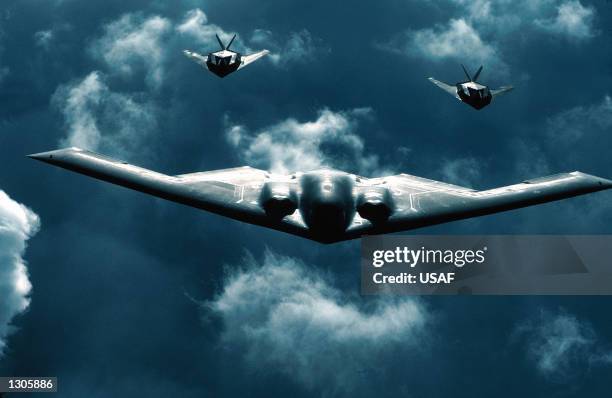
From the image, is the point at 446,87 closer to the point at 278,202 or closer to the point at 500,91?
the point at 500,91

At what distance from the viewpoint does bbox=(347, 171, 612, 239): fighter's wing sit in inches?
1387

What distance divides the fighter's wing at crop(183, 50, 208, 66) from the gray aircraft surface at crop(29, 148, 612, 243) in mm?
23553

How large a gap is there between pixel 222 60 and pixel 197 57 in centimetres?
318

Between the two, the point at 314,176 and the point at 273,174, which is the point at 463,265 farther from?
the point at 273,174

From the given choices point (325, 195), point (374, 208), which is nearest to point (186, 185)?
point (325, 195)

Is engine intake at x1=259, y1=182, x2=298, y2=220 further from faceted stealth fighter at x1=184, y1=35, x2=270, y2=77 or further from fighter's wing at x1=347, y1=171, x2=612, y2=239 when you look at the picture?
faceted stealth fighter at x1=184, y1=35, x2=270, y2=77

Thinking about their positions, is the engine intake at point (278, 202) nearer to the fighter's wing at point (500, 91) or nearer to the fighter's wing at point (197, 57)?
the fighter's wing at point (500, 91)

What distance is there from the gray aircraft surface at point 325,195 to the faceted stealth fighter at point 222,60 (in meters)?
22.0

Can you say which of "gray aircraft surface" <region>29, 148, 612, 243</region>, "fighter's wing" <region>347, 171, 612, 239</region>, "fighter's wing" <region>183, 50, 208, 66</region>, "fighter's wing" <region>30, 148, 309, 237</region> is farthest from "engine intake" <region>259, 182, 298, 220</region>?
"fighter's wing" <region>183, 50, 208, 66</region>

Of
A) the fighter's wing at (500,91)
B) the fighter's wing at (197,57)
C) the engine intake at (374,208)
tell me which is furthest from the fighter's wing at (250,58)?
the engine intake at (374,208)

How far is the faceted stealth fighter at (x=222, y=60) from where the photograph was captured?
57.6 metres

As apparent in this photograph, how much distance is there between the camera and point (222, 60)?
57469 millimetres

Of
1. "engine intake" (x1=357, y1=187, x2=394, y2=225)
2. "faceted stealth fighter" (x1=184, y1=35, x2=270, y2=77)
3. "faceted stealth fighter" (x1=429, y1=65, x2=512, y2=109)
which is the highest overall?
"faceted stealth fighter" (x1=184, y1=35, x2=270, y2=77)

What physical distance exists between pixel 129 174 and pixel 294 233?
33.6 feet
